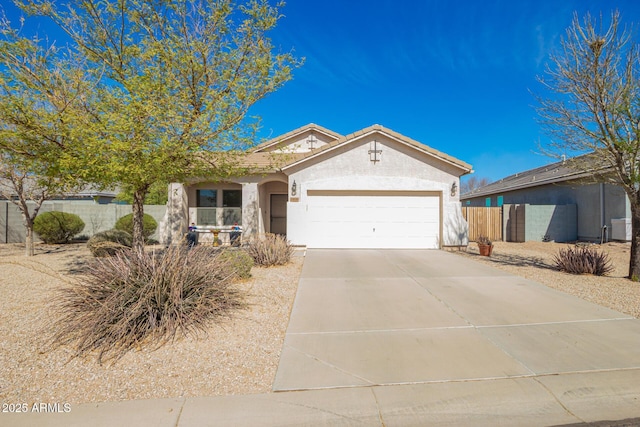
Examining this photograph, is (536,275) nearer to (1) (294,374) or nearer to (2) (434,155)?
(2) (434,155)

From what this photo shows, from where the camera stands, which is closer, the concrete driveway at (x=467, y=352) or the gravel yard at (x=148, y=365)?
the concrete driveway at (x=467, y=352)

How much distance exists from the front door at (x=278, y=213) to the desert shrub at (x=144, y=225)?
5.86 m

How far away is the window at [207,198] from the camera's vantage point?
1452cm

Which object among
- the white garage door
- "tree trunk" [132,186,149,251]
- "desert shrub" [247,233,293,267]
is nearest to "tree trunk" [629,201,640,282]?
the white garage door

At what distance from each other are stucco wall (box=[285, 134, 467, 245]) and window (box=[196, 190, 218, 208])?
4148 millimetres

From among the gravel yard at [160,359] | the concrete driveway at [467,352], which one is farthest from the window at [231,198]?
the concrete driveway at [467,352]

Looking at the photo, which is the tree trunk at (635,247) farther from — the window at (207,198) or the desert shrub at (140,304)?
the window at (207,198)

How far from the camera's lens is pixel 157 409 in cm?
273

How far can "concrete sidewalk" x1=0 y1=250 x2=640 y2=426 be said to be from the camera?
8.79 ft

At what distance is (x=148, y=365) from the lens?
3.44m

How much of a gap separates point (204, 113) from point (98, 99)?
2.31 m

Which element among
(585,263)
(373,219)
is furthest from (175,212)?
(585,263)

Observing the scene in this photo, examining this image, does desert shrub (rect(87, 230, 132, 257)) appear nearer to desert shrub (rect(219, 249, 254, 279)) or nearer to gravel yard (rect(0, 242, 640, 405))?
gravel yard (rect(0, 242, 640, 405))

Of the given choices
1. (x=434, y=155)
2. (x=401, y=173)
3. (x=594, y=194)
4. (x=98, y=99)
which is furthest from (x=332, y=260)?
(x=594, y=194)
